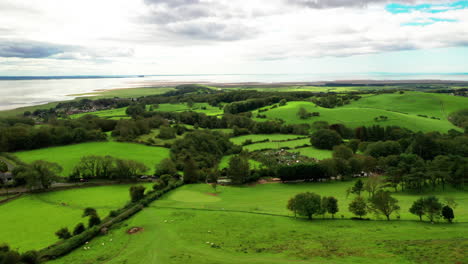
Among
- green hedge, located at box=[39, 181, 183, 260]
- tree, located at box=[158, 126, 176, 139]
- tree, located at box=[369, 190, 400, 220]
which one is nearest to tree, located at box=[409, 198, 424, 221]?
tree, located at box=[369, 190, 400, 220]

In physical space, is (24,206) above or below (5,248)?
below

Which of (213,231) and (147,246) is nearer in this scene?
(147,246)

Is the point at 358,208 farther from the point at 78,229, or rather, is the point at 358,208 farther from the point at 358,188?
the point at 78,229

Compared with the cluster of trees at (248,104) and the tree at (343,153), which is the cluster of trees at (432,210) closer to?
the tree at (343,153)

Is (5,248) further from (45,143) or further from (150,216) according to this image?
(45,143)

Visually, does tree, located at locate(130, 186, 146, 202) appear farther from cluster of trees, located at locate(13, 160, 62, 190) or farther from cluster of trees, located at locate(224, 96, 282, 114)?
cluster of trees, located at locate(224, 96, 282, 114)

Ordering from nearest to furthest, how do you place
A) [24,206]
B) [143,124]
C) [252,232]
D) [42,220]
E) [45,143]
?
[252,232] → [42,220] → [24,206] → [45,143] → [143,124]

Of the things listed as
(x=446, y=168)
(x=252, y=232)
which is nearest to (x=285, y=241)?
(x=252, y=232)
